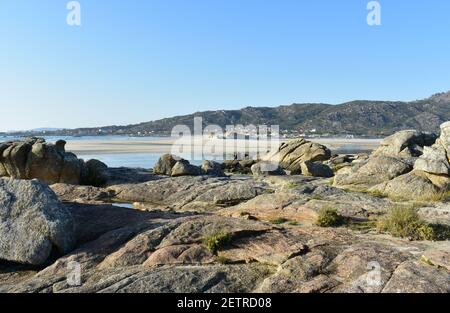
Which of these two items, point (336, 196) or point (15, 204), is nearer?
point (15, 204)

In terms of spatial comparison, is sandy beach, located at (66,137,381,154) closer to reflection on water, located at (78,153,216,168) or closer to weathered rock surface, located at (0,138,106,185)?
reflection on water, located at (78,153,216,168)

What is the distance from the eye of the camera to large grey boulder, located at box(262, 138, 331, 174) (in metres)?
58.6

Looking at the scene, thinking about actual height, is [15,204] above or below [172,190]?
above

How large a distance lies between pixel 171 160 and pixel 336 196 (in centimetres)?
2573

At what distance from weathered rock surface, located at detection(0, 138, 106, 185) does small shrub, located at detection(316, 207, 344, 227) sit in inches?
981

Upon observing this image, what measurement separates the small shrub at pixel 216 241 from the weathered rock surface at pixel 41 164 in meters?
26.5

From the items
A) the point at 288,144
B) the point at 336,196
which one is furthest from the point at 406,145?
the point at 336,196

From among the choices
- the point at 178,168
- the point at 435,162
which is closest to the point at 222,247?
the point at 435,162

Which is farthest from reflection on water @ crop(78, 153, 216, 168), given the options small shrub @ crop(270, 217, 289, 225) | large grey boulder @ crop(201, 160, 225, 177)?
small shrub @ crop(270, 217, 289, 225)

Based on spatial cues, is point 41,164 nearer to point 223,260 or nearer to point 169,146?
point 223,260

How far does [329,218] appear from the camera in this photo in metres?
18.6
